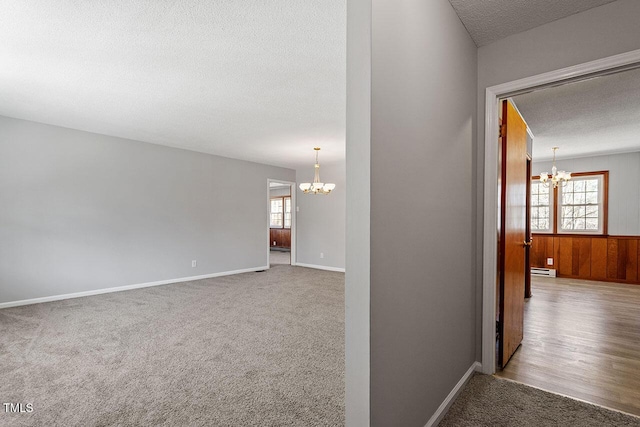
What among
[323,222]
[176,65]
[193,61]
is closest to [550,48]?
[193,61]

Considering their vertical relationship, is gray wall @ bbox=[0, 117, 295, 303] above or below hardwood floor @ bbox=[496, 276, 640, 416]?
above

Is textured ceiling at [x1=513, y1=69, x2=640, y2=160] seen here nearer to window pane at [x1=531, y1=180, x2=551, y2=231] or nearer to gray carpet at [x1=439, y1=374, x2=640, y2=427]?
window pane at [x1=531, y1=180, x2=551, y2=231]

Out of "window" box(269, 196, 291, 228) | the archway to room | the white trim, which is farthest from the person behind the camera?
"window" box(269, 196, 291, 228)

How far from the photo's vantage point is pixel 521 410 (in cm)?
184

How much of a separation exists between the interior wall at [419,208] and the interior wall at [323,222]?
487 cm

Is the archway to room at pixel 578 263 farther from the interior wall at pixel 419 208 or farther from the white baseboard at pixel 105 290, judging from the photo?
the white baseboard at pixel 105 290

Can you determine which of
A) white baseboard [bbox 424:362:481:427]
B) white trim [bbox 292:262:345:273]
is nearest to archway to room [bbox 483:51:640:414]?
white baseboard [bbox 424:362:481:427]

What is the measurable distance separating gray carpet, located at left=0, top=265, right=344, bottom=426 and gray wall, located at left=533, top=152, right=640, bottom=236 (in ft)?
19.5

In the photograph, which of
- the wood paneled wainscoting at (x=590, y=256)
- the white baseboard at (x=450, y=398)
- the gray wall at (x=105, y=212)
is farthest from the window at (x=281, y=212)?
the white baseboard at (x=450, y=398)

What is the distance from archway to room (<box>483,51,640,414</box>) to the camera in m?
2.17

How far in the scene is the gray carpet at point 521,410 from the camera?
5.67 ft

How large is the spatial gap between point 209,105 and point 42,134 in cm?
269

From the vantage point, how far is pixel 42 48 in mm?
2432

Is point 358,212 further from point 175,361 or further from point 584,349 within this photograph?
point 584,349
